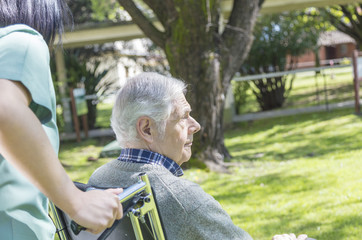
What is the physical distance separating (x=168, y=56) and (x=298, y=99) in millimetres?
9453

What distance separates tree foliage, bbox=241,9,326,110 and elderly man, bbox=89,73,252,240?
10.8m

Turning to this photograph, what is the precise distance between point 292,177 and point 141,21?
8.81 ft

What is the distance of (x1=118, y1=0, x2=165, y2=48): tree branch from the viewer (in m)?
6.43

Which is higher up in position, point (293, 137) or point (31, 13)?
point (31, 13)

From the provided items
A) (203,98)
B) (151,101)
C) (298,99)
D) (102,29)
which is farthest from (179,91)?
(298,99)

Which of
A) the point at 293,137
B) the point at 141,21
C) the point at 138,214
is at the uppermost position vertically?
the point at 141,21

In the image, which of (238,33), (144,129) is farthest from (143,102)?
(238,33)

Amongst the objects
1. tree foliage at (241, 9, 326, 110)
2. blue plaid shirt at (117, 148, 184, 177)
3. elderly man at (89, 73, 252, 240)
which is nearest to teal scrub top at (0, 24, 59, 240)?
elderly man at (89, 73, 252, 240)

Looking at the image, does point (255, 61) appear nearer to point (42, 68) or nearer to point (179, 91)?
point (179, 91)

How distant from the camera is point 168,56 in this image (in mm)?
6633

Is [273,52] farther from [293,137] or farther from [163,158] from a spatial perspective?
[163,158]

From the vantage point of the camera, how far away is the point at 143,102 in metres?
2.06

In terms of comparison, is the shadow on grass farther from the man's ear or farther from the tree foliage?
the man's ear

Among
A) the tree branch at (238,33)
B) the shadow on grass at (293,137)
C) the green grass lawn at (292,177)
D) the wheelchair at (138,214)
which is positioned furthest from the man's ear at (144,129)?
the shadow on grass at (293,137)
